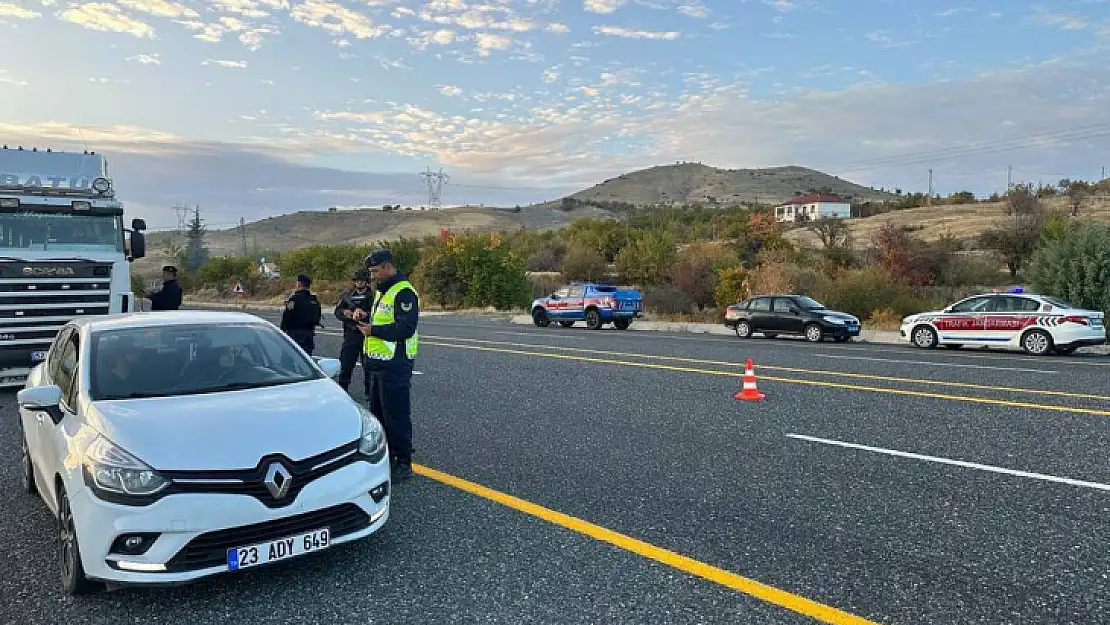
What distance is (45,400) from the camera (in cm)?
460

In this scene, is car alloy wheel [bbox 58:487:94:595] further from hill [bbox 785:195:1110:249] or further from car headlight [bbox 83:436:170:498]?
hill [bbox 785:195:1110:249]

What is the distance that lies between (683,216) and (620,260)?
4716 centimetres

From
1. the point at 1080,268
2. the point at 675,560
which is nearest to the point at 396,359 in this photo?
the point at 675,560

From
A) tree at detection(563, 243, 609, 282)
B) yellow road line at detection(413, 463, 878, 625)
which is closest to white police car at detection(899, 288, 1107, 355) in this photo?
yellow road line at detection(413, 463, 878, 625)

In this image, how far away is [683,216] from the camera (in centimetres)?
9262

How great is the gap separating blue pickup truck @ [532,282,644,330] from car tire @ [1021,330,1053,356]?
12585mm

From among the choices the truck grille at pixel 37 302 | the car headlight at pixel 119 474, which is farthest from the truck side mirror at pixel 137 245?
the car headlight at pixel 119 474

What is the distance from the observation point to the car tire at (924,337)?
65.7ft

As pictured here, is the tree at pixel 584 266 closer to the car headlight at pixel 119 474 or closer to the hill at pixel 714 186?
the car headlight at pixel 119 474

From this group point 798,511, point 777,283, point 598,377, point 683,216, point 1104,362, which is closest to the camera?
point 798,511

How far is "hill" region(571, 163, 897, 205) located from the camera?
490ft

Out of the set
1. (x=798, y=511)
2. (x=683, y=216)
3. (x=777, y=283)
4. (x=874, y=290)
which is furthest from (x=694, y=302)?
(x=683, y=216)

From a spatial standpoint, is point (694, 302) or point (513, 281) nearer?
point (694, 302)

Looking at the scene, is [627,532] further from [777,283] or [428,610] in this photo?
[777,283]
